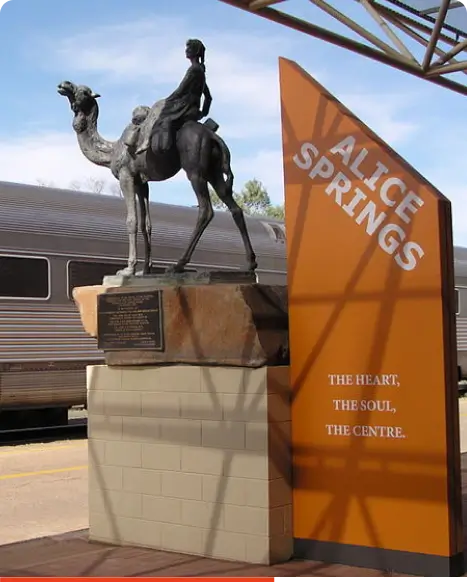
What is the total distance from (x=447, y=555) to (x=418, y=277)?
1.71 meters

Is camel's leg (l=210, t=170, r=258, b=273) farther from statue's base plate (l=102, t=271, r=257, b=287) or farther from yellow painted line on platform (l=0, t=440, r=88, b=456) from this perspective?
yellow painted line on platform (l=0, t=440, r=88, b=456)

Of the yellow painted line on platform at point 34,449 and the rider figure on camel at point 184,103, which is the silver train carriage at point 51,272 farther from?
the rider figure on camel at point 184,103

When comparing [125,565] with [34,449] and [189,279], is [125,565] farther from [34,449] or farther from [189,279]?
[34,449]

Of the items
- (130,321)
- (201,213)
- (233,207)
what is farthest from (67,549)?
(233,207)

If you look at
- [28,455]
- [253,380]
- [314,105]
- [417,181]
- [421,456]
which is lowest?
[28,455]

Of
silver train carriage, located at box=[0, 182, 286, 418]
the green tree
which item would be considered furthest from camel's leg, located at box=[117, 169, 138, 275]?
the green tree

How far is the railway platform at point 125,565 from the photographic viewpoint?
247 inches

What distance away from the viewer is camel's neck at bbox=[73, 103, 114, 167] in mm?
8273

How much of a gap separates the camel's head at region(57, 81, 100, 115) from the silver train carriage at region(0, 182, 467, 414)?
588 cm

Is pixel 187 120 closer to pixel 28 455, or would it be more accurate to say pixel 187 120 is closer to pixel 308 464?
pixel 308 464

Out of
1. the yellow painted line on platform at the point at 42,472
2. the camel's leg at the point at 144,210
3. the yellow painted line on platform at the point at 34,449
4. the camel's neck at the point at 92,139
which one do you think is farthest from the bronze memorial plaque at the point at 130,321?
the yellow painted line on platform at the point at 34,449

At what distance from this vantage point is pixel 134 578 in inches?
242

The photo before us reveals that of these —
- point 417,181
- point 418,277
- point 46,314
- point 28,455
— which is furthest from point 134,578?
point 46,314

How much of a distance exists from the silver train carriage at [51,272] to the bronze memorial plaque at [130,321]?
6.72 m
